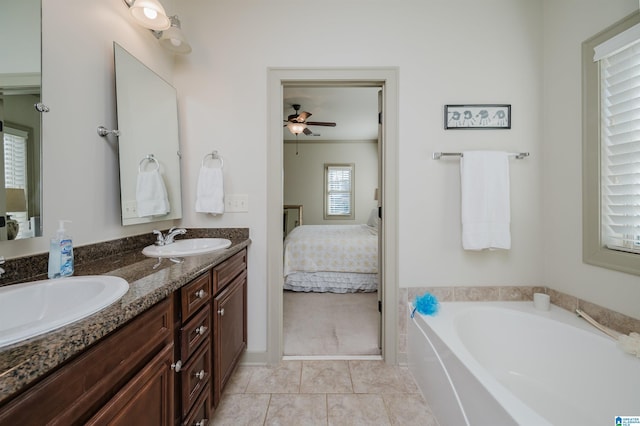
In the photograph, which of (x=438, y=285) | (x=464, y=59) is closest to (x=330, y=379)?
(x=438, y=285)

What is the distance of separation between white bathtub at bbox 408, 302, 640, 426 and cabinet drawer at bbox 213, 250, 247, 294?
1.22 m

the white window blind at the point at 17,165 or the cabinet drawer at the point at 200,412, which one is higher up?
the white window blind at the point at 17,165

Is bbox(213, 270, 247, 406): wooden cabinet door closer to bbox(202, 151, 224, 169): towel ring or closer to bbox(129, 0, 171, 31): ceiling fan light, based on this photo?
bbox(202, 151, 224, 169): towel ring

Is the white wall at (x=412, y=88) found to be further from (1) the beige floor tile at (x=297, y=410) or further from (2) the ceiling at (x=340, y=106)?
(2) the ceiling at (x=340, y=106)

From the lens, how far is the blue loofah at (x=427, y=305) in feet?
5.34

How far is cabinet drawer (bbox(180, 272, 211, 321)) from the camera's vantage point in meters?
1.00

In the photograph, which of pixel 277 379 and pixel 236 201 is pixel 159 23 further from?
pixel 277 379

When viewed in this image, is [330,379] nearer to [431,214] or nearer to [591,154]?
[431,214]

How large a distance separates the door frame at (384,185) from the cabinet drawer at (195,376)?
2.15 feet

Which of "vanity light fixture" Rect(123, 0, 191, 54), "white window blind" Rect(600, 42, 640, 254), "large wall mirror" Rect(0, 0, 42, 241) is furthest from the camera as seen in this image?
"vanity light fixture" Rect(123, 0, 191, 54)

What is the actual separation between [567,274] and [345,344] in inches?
63.9

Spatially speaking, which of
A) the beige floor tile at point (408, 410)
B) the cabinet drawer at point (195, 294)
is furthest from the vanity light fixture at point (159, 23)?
the beige floor tile at point (408, 410)

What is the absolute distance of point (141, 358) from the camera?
76 centimetres

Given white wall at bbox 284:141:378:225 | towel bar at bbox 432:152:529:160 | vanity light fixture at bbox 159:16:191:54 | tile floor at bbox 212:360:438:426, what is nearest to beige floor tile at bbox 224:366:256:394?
tile floor at bbox 212:360:438:426
